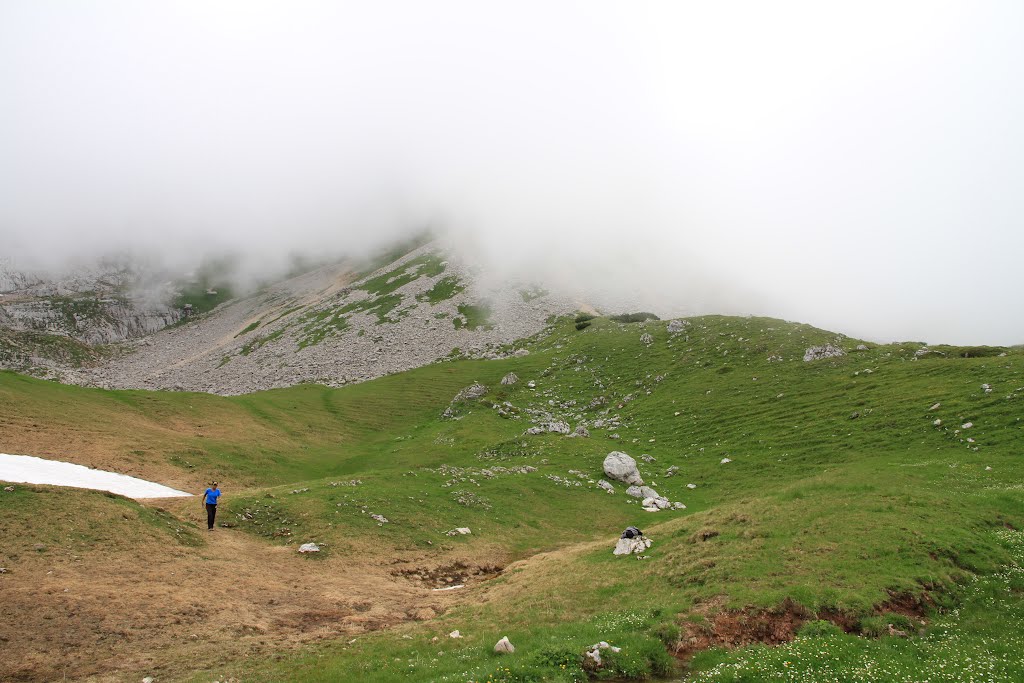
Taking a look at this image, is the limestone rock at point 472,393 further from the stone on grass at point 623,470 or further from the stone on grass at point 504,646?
the stone on grass at point 504,646

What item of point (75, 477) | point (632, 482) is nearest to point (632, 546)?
point (632, 482)

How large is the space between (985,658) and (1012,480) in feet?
89.4

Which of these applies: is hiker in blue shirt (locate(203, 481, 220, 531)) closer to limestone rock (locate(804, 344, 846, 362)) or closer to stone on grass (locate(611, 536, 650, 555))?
stone on grass (locate(611, 536, 650, 555))

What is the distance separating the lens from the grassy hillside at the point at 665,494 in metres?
19.2

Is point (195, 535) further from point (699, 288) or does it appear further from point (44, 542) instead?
point (699, 288)

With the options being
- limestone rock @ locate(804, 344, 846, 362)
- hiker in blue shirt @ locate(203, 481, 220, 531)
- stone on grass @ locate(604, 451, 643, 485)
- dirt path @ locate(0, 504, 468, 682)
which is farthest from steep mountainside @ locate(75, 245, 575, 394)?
dirt path @ locate(0, 504, 468, 682)

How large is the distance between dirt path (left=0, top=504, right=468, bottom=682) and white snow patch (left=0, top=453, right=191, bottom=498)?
40.9 ft

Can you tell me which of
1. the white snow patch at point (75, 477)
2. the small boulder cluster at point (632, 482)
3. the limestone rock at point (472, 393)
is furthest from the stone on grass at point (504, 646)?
the limestone rock at point (472, 393)

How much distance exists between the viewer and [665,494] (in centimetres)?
5053

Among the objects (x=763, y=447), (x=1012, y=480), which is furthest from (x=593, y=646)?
(x=763, y=447)

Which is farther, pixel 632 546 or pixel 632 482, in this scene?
pixel 632 482

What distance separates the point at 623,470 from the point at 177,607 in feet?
135

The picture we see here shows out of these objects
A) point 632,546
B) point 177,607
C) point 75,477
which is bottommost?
point 632,546

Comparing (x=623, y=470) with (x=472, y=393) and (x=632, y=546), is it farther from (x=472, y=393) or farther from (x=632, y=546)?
(x=472, y=393)
